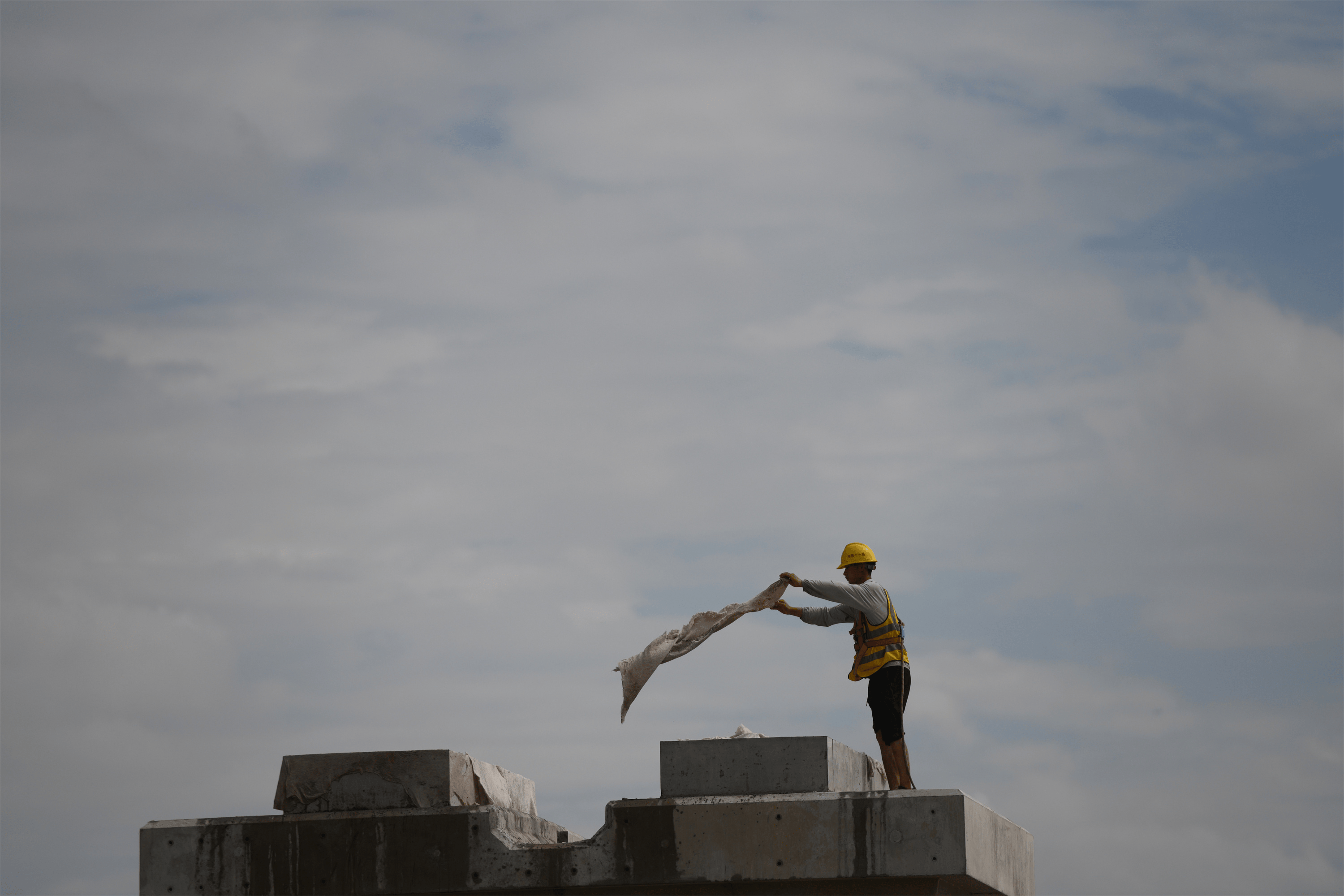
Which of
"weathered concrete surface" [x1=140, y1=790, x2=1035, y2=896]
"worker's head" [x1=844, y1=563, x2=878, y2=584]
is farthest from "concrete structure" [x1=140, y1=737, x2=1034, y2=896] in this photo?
"worker's head" [x1=844, y1=563, x2=878, y2=584]

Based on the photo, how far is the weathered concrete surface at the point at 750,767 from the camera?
45.8ft

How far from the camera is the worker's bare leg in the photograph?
1420 centimetres

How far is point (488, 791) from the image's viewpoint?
15.1 metres

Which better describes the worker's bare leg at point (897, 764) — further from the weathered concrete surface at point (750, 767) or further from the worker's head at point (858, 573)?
the worker's head at point (858, 573)

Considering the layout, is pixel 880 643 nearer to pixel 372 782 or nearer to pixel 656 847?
pixel 656 847

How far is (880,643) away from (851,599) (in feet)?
1.57

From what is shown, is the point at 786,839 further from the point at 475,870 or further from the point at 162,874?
the point at 162,874

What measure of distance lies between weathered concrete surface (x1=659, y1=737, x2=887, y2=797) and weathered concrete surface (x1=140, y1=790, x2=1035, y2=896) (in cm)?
14

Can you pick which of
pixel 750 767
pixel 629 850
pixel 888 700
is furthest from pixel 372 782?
pixel 888 700

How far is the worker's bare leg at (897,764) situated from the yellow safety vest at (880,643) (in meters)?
0.64

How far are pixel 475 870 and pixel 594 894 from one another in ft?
3.41

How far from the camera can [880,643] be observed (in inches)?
563

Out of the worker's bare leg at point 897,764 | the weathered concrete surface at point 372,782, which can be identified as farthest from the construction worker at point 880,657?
the weathered concrete surface at point 372,782

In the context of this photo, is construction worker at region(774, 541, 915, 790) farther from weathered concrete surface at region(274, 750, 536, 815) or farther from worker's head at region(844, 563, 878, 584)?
weathered concrete surface at region(274, 750, 536, 815)
